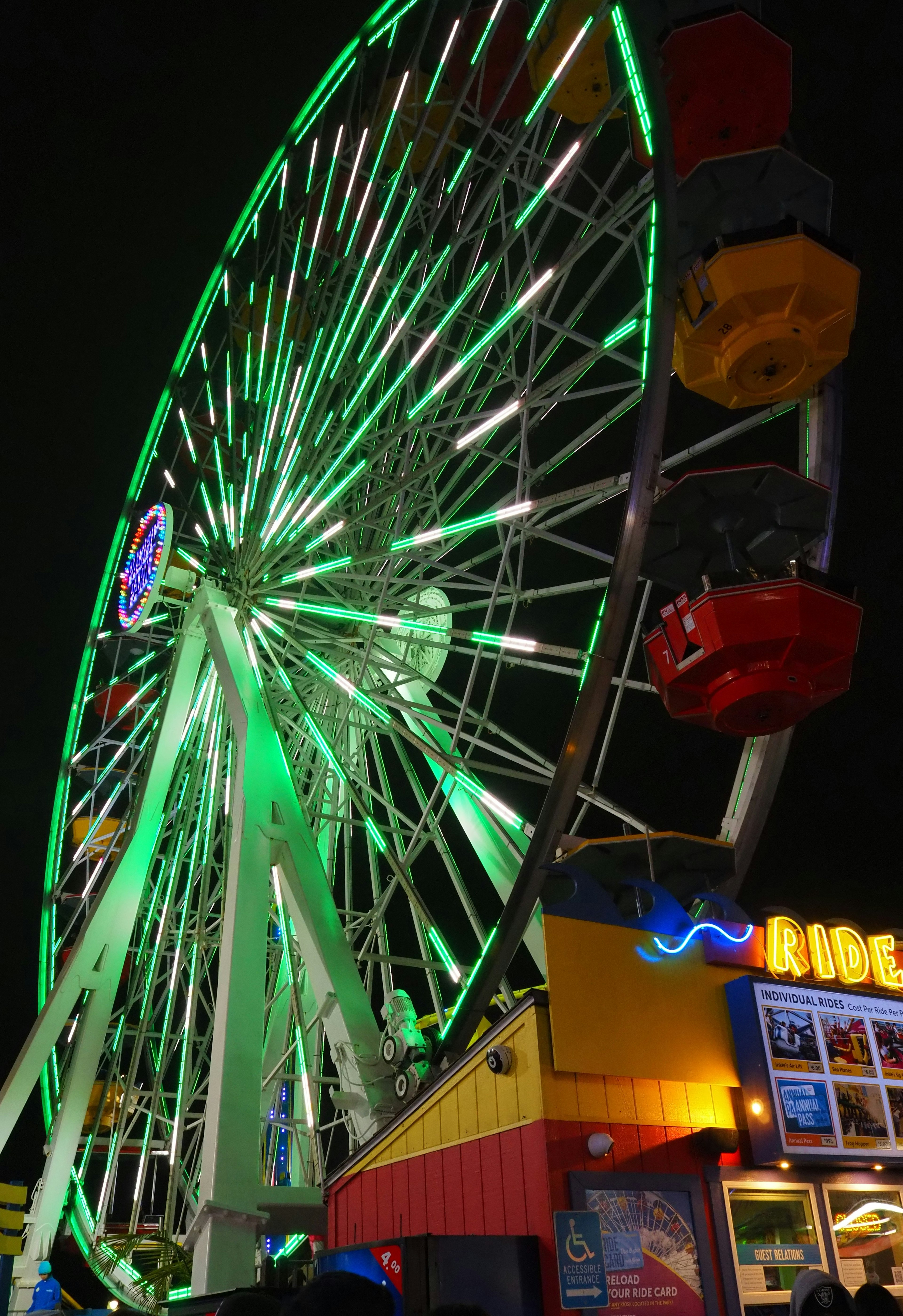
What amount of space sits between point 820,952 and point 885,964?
67cm

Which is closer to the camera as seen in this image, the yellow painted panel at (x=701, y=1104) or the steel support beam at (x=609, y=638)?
the yellow painted panel at (x=701, y=1104)

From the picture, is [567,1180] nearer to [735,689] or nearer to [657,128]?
[735,689]

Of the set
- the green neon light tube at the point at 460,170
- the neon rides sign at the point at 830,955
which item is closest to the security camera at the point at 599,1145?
the neon rides sign at the point at 830,955

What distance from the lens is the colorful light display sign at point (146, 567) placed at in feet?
40.0

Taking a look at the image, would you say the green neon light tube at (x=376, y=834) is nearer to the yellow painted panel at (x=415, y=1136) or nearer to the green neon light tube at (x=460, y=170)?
the yellow painted panel at (x=415, y=1136)

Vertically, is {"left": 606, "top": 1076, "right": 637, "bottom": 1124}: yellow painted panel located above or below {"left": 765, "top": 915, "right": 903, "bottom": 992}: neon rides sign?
below

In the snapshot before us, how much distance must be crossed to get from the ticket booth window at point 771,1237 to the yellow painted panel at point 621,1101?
0.77 metres

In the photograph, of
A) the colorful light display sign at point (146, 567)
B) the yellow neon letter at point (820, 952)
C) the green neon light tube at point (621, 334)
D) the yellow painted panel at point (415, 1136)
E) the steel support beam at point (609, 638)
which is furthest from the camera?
the colorful light display sign at point (146, 567)

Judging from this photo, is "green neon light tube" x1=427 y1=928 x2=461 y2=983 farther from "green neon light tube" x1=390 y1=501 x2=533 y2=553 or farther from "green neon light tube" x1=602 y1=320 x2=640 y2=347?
"green neon light tube" x1=602 y1=320 x2=640 y2=347

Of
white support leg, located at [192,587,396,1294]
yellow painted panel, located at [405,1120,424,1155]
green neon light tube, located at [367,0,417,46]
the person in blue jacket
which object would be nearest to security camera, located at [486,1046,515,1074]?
yellow painted panel, located at [405,1120,424,1155]

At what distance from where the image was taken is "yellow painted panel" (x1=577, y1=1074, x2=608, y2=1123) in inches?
239

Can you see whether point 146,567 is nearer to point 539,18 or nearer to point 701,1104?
point 539,18

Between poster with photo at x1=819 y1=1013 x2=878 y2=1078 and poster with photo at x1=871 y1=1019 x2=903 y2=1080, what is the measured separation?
8cm

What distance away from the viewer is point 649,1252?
585 centimetres
